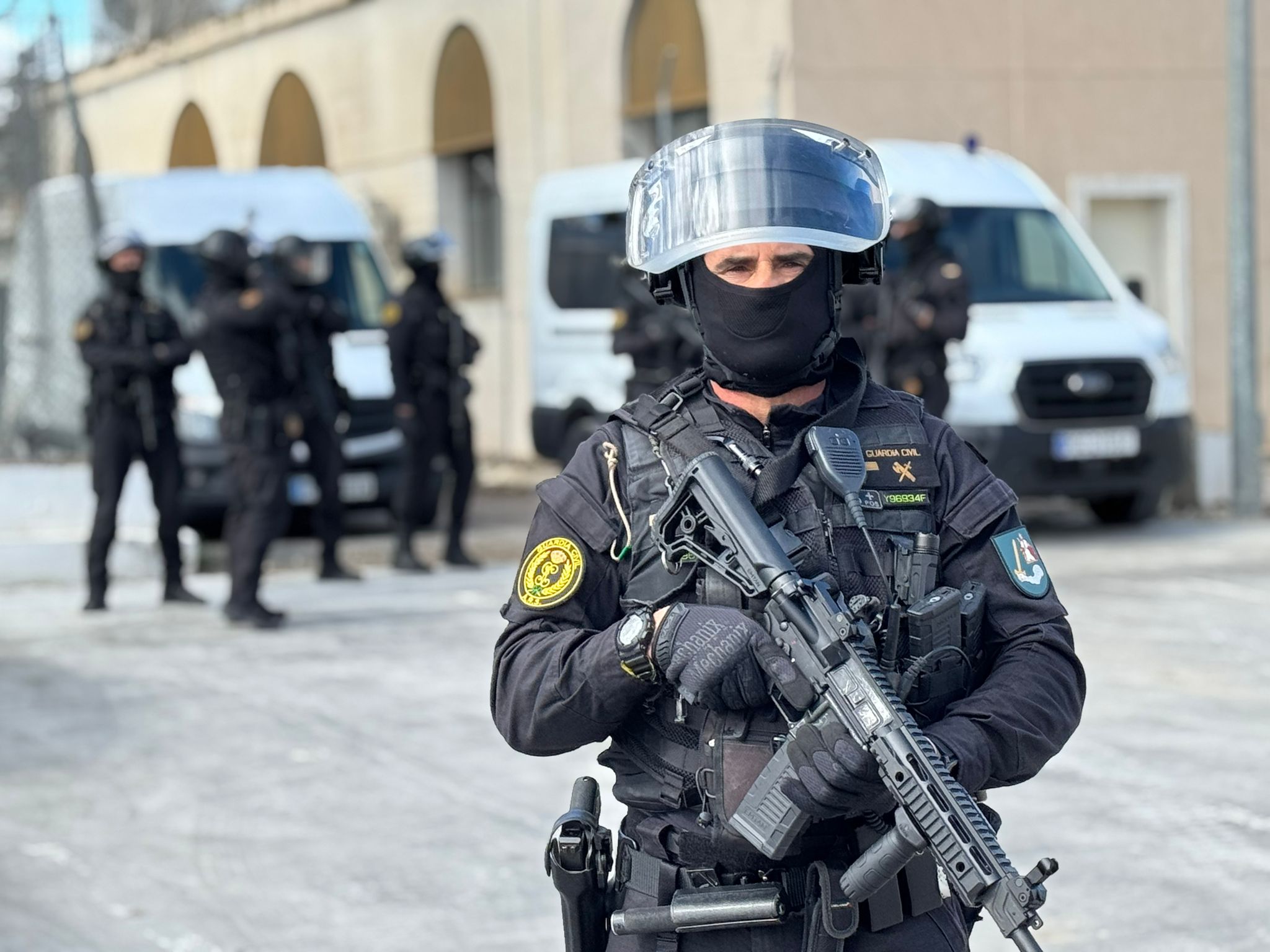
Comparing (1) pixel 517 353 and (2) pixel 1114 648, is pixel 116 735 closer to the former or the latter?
(2) pixel 1114 648

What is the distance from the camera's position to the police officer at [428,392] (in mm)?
10969

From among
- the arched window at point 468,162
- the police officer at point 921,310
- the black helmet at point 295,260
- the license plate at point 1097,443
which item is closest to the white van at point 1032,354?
the license plate at point 1097,443

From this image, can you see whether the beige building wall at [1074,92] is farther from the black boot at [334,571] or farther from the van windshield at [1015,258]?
the black boot at [334,571]

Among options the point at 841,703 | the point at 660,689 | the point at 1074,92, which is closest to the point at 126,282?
the point at 660,689

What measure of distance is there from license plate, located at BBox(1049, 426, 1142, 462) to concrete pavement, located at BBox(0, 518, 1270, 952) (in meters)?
1.62

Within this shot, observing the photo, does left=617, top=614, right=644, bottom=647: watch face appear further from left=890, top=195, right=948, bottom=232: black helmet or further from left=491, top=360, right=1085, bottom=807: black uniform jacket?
left=890, top=195, right=948, bottom=232: black helmet

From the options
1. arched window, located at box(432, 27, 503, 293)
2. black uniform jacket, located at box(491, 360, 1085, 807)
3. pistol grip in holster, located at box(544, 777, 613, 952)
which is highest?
arched window, located at box(432, 27, 503, 293)

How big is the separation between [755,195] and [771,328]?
7.7 inches

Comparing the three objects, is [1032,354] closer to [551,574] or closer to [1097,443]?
[1097,443]

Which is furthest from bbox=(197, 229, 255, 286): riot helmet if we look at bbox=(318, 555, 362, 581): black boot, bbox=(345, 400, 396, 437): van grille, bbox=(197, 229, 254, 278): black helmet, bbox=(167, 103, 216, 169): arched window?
bbox=(167, 103, 216, 169): arched window

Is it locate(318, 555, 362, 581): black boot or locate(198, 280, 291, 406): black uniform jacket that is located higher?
locate(198, 280, 291, 406): black uniform jacket

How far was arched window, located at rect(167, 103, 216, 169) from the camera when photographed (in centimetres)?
2650

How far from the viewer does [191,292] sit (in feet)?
41.5

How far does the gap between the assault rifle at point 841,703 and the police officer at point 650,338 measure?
7837 millimetres
